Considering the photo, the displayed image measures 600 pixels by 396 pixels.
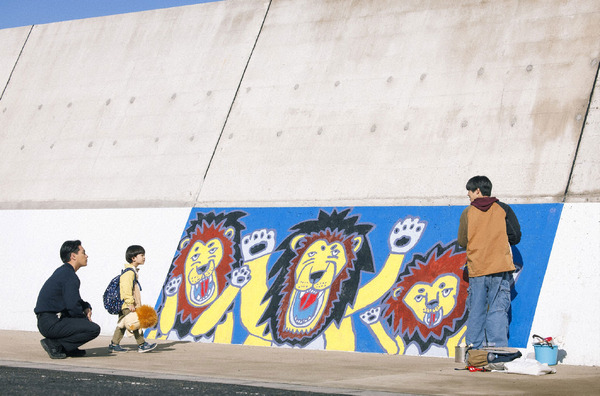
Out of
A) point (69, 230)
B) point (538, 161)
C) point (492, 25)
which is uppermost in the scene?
point (492, 25)

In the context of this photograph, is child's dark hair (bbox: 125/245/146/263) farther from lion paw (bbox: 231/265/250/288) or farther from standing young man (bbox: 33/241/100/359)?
→ lion paw (bbox: 231/265/250/288)

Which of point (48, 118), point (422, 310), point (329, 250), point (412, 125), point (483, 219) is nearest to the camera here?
point (483, 219)

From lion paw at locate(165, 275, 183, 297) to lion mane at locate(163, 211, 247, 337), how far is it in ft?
0.18

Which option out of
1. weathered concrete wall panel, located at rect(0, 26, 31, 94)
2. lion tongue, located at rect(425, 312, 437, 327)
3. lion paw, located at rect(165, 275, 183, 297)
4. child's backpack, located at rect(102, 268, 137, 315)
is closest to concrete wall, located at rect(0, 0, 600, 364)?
lion paw, located at rect(165, 275, 183, 297)

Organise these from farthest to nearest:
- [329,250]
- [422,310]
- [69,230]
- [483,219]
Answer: [69,230] < [329,250] < [422,310] < [483,219]

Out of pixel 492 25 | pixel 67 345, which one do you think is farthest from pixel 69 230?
pixel 492 25

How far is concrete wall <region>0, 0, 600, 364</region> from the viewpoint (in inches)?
392

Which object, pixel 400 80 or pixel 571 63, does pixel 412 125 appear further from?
pixel 571 63

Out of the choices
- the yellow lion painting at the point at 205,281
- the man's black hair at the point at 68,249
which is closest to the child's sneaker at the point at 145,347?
the man's black hair at the point at 68,249

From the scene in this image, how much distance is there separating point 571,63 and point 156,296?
19.1 feet

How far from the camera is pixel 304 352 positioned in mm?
9250

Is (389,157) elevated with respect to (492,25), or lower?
lower

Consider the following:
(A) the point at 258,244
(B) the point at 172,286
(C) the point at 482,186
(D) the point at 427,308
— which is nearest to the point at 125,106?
(B) the point at 172,286

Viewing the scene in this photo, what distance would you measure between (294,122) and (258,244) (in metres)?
2.00
